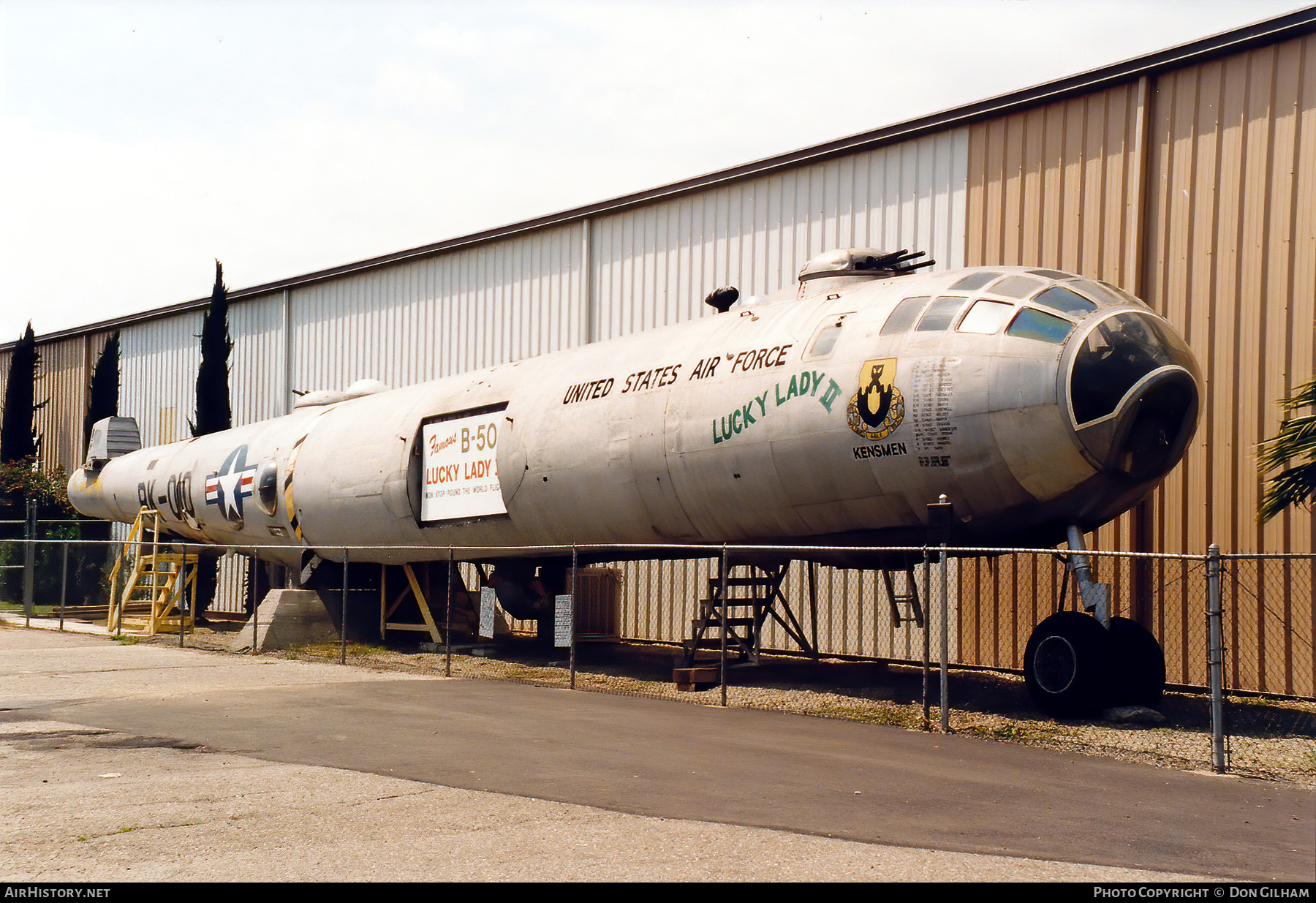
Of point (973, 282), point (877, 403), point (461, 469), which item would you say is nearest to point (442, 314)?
point (461, 469)

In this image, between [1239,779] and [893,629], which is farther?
[893,629]

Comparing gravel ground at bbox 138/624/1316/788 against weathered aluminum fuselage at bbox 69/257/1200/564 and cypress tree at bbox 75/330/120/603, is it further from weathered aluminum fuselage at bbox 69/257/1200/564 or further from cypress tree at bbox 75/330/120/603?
cypress tree at bbox 75/330/120/603

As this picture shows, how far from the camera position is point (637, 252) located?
2231cm

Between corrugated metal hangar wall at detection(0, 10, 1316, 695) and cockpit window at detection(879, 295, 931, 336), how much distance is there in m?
5.35

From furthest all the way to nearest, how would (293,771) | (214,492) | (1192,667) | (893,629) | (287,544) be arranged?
(214,492)
(287,544)
(893,629)
(1192,667)
(293,771)

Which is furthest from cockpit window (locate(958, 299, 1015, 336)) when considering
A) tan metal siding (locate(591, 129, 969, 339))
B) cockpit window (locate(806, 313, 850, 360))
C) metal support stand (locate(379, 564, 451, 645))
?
metal support stand (locate(379, 564, 451, 645))

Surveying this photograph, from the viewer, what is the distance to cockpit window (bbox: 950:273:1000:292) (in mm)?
11695

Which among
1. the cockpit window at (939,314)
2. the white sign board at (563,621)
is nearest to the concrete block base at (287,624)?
the white sign board at (563,621)

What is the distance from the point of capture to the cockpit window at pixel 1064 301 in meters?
10.9

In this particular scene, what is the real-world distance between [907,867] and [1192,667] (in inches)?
424

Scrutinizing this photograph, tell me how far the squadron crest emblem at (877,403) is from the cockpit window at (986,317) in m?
0.82

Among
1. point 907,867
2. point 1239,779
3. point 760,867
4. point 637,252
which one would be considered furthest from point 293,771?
point 637,252

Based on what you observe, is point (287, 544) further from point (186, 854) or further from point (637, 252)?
point (186, 854)
